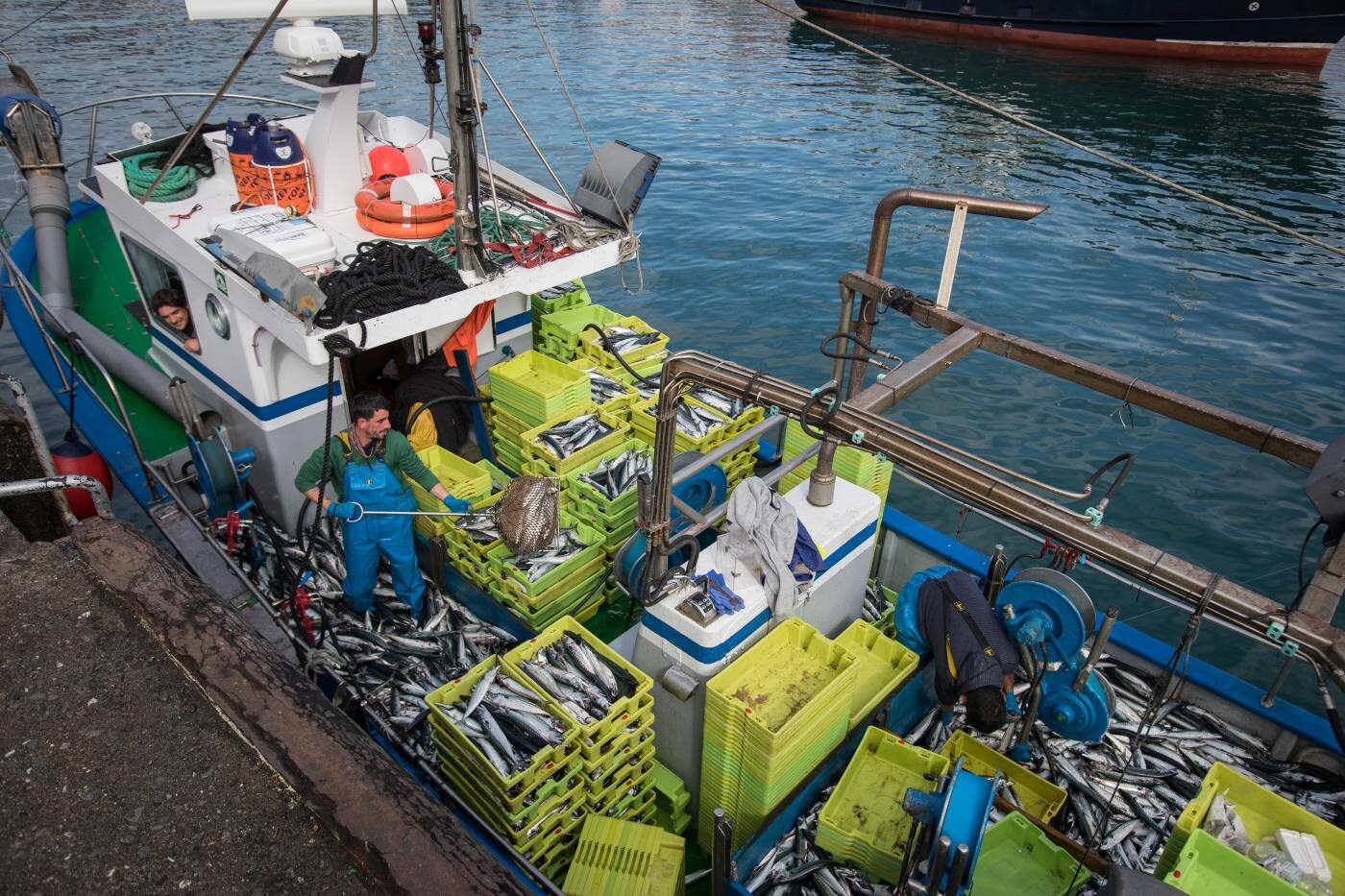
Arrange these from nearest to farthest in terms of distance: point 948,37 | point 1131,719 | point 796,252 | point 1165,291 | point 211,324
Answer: point 1131,719 → point 211,324 → point 1165,291 → point 796,252 → point 948,37

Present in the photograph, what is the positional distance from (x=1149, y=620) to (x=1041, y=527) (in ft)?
24.6

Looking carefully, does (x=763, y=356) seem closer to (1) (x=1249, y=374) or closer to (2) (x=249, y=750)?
(1) (x=1249, y=374)

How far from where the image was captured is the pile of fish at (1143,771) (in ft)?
18.7

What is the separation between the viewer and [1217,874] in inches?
179

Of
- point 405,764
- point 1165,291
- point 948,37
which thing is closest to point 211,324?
point 405,764

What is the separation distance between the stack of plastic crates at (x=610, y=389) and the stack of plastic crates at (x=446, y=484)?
132cm

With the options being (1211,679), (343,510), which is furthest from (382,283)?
(1211,679)

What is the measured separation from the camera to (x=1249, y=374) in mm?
14094

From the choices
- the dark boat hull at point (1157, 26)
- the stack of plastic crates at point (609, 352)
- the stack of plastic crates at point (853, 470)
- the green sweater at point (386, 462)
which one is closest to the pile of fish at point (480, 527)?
the green sweater at point (386, 462)

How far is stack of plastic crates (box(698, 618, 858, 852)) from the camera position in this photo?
512 cm

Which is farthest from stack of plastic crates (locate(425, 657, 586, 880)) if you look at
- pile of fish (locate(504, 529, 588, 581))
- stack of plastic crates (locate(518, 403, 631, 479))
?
stack of plastic crates (locate(518, 403, 631, 479))

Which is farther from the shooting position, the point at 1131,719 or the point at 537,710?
the point at 1131,719

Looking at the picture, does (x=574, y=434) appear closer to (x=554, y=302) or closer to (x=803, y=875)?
(x=554, y=302)

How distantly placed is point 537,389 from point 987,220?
15286mm
